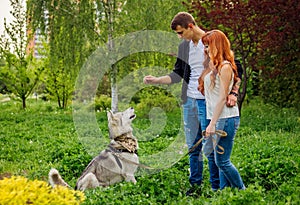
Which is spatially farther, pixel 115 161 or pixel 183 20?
pixel 115 161

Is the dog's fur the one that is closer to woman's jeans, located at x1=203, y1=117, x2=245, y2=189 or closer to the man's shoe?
the man's shoe

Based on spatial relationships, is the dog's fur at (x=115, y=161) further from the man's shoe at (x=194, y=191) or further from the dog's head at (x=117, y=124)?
the man's shoe at (x=194, y=191)

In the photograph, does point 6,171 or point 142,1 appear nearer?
point 6,171

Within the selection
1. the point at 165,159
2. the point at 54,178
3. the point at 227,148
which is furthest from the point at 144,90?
the point at 227,148

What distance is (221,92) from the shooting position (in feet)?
14.4

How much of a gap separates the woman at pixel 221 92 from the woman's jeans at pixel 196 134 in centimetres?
42

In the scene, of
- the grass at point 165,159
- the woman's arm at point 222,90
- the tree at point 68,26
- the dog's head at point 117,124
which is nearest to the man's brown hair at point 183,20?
the woman's arm at point 222,90

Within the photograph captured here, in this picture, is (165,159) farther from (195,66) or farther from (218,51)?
(218,51)

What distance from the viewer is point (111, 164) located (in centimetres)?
538

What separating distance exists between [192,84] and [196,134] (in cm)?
59

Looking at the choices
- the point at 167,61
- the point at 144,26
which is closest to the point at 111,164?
the point at 144,26

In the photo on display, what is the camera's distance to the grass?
468 centimetres

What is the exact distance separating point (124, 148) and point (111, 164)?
9.5 inches

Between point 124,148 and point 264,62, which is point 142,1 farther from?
point 124,148
